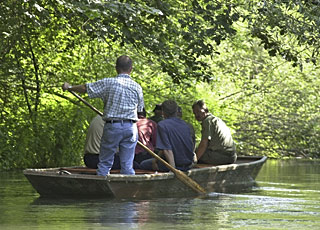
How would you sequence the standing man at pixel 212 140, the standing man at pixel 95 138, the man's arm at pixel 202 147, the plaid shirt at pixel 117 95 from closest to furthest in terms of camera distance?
the plaid shirt at pixel 117 95
the standing man at pixel 95 138
the standing man at pixel 212 140
the man's arm at pixel 202 147

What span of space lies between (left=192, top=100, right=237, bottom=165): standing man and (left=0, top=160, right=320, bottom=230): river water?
2.50 ft

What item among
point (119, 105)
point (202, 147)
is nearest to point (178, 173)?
point (119, 105)

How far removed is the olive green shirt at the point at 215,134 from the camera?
12555 mm

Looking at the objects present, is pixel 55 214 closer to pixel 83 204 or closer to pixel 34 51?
pixel 83 204

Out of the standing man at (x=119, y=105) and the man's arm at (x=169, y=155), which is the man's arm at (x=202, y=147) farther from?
the standing man at (x=119, y=105)

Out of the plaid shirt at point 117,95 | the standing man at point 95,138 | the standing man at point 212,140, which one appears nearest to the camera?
the plaid shirt at point 117,95

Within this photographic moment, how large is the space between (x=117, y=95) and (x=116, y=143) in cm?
55

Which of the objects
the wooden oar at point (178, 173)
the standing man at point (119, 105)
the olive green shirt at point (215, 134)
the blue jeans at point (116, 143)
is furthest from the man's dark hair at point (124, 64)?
the olive green shirt at point (215, 134)

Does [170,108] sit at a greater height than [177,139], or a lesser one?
greater

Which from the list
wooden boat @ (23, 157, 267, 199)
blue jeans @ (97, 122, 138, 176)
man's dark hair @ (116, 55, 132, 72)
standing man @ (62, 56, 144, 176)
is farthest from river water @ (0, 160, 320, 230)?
man's dark hair @ (116, 55, 132, 72)

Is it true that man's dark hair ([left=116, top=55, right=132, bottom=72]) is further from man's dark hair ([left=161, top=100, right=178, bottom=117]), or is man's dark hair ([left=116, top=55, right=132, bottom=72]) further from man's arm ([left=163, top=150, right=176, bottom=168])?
man's arm ([left=163, top=150, right=176, bottom=168])

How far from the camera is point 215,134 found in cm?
1264

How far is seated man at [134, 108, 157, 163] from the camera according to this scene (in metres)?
11.6

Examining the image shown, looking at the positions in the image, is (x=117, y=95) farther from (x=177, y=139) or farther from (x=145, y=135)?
(x=145, y=135)
